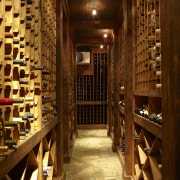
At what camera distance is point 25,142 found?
248 cm

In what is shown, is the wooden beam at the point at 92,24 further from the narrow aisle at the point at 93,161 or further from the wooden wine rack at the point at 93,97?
the wooden wine rack at the point at 93,97

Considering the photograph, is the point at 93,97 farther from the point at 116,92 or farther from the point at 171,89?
the point at 171,89

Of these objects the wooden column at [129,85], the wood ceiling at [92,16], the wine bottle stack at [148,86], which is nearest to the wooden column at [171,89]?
the wine bottle stack at [148,86]

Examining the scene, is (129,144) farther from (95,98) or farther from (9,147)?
(95,98)

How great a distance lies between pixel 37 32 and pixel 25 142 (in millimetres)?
1350

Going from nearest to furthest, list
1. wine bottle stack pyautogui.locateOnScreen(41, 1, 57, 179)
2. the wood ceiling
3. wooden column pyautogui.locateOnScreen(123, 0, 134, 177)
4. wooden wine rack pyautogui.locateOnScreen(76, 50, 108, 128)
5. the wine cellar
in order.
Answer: the wine cellar < wine bottle stack pyautogui.locateOnScreen(41, 1, 57, 179) < wooden column pyautogui.locateOnScreen(123, 0, 134, 177) < the wood ceiling < wooden wine rack pyautogui.locateOnScreen(76, 50, 108, 128)

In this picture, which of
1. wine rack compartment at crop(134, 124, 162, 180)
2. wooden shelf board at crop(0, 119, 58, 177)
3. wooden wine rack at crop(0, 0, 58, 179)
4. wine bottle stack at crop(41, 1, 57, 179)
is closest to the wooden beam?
wine bottle stack at crop(41, 1, 57, 179)

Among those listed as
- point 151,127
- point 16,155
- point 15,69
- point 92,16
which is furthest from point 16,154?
point 92,16

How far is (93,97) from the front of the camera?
13.1m

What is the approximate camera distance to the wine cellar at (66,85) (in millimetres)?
2215

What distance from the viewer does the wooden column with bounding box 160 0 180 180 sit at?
2.23 m

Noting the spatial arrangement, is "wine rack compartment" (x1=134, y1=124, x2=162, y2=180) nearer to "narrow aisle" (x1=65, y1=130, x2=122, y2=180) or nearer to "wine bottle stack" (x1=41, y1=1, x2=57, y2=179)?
"wine bottle stack" (x1=41, y1=1, x2=57, y2=179)

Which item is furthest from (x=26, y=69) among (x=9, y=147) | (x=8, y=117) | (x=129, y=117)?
(x=129, y=117)

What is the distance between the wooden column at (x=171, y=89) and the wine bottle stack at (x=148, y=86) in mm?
526
